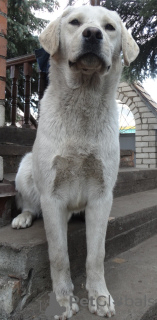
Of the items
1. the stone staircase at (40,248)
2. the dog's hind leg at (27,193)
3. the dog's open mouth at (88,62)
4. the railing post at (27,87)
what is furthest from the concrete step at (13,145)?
the dog's open mouth at (88,62)

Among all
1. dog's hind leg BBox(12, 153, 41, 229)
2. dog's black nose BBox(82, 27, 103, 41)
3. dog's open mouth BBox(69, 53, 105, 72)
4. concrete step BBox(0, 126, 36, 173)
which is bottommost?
dog's hind leg BBox(12, 153, 41, 229)

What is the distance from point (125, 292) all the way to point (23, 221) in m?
0.77

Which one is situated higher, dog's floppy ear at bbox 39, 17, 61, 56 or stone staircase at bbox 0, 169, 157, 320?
dog's floppy ear at bbox 39, 17, 61, 56

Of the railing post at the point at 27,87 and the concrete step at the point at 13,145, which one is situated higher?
the railing post at the point at 27,87

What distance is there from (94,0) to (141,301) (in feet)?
12.3

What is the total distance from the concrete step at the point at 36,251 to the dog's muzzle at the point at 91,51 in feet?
3.35

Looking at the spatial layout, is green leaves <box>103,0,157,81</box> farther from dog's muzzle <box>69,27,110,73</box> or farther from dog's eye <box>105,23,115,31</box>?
dog's muzzle <box>69,27,110,73</box>

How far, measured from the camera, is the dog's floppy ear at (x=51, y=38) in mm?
1653

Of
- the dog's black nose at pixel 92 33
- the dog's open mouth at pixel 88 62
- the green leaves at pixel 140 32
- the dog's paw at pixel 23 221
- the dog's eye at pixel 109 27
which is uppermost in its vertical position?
the green leaves at pixel 140 32

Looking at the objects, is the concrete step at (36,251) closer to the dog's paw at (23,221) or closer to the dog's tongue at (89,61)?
the dog's paw at (23,221)

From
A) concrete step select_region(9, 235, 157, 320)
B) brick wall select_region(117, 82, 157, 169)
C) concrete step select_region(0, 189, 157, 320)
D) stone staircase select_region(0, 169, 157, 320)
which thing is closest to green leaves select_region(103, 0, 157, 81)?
brick wall select_region(117, 82, 157, 169)

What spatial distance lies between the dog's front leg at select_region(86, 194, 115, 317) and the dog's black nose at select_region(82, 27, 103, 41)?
0.85 metres

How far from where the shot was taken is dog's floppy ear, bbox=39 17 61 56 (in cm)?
165

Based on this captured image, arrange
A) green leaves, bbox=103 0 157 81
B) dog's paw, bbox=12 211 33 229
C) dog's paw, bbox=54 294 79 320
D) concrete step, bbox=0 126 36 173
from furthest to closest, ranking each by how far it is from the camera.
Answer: green leaves, bbox=103 0 157 81, concrete step, bbox=0 126 36 173, dog's paw, bbox=12 211 33 229, dog's paw, bbox=54 294 79 320
